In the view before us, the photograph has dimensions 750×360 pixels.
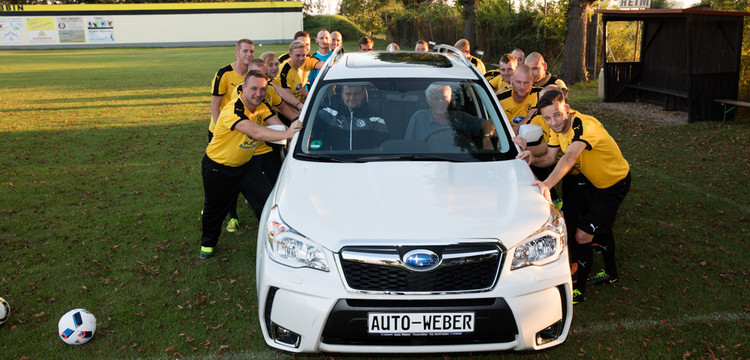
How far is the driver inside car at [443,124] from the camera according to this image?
4.28m

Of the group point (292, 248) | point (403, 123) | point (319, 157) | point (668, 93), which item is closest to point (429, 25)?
point (668, 93)

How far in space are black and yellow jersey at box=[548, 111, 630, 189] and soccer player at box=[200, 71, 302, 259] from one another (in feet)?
7.08

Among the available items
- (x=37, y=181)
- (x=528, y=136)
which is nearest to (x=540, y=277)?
(x=528, y=136)

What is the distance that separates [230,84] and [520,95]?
3003mm

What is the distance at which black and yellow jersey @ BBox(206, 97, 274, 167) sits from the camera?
16.4 ft

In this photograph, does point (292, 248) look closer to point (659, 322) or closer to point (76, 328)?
point (76, 328)

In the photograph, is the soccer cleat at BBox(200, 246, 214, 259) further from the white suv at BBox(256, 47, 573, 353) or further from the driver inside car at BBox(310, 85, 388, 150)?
the white suv at BBox(256, 47, 573, 353)

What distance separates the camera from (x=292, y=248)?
3207 millimetres

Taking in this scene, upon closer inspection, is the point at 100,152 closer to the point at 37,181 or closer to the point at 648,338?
the point at 37,181

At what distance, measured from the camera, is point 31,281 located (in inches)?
195

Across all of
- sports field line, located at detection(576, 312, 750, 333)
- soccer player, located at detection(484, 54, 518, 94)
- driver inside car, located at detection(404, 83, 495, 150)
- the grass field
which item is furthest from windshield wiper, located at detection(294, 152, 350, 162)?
soccer player, located at detection(484, 54, 518, 94)

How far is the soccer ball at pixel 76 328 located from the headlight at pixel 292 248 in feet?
5.08

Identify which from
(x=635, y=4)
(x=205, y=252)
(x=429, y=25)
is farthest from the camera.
Result: (x=429, y=25)

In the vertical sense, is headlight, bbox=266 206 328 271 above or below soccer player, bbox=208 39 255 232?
below
